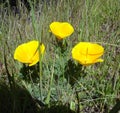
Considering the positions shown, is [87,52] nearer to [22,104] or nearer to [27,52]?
[27,52]

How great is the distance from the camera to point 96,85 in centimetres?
170

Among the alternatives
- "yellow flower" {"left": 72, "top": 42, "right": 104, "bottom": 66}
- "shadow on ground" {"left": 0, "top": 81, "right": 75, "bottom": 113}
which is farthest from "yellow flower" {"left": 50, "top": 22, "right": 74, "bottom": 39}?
"shadow on ground" {"left": 0, "top": 81, "right": 75, "bottom": 113}

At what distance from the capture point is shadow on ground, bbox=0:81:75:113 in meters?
1.47

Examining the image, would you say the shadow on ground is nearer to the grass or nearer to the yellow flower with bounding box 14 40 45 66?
the grass

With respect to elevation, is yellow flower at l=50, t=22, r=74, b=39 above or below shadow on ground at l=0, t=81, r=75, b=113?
above

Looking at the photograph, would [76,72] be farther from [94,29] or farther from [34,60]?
[94,29]

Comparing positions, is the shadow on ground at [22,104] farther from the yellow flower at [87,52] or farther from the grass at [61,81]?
the yellow flower at [87,52]

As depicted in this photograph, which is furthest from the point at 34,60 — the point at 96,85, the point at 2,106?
the point at 96,85

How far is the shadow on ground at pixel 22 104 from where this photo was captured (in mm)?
1468

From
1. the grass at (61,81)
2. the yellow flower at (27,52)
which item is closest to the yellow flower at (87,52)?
the grass at (61,81)

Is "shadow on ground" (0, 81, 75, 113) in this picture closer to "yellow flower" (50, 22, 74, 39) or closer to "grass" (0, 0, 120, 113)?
"grass" (0, 0, 120, 113)

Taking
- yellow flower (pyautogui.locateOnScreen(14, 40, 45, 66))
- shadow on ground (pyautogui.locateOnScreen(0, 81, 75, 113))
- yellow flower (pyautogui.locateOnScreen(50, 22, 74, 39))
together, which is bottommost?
shadow on ground (pyautogui.locateOnScreen(0, 81, 75, 113))

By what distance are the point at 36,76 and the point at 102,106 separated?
0.39 meters

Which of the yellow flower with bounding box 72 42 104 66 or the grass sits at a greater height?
the yellow flower with bounding box 72 42 104 66
